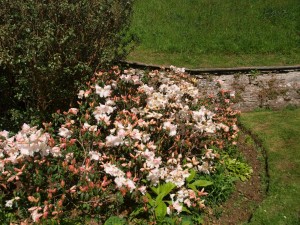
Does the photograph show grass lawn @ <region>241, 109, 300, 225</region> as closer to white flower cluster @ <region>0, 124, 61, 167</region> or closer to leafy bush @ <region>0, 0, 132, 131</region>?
white flower cluster @ <region>0, 124, 61, 167</region>

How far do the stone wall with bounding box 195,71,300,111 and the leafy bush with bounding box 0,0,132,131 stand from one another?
3.65 m

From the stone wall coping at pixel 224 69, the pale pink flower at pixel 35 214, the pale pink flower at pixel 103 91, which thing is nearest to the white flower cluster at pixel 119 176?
the pale pink flower at pixel 35 214

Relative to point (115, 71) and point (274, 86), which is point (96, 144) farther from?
point (274, 86)

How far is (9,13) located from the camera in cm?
599

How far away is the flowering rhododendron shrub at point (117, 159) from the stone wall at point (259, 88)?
280cm

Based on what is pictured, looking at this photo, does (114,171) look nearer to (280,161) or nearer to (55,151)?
(55,151)

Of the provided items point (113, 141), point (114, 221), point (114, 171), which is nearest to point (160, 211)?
point (114, 221)

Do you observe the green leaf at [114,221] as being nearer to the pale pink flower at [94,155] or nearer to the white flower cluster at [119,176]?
the white flower cluster at [119,176]

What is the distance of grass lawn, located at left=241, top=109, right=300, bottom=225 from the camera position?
5.51 m

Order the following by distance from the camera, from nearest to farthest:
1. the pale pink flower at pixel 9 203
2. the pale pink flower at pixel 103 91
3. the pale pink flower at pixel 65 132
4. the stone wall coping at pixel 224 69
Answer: the pale pink flower at pixel 9 203, the pale pink flower at pixel 65 132, the pale pink flower at pixel 103 91, the stone wall coping at pixel 224 69

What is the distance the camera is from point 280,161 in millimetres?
6812

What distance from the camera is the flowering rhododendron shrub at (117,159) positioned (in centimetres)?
463

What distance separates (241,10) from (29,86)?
10.2 meters

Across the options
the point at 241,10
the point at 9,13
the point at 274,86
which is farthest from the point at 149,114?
the point at 241,10
